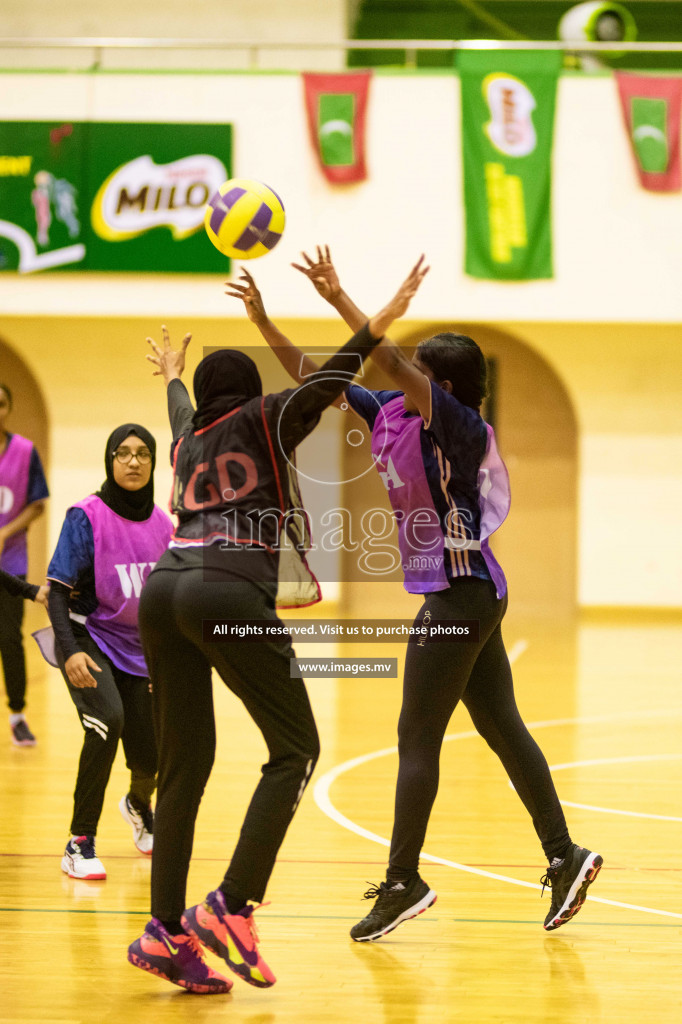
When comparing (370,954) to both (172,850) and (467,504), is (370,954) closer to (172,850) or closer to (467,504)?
(172,850)

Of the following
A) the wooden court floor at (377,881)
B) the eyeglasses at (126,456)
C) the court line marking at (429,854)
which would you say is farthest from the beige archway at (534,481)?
the eyeglasses at (126,456)

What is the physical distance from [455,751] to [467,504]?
3.38 m

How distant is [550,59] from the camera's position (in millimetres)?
12383

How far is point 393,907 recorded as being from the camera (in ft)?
12.1

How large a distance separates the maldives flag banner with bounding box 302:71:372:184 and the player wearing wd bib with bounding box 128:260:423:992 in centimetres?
979

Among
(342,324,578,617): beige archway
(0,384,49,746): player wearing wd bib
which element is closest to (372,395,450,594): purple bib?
(0,384,49,746): player wearing wd bib

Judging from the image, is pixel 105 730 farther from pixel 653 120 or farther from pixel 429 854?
pixel 653 120

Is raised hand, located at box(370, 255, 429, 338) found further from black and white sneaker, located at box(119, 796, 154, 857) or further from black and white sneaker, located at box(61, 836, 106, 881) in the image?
black and white sneaker, located at box(119, 796, 154, 857)

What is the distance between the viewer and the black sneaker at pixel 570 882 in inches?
147

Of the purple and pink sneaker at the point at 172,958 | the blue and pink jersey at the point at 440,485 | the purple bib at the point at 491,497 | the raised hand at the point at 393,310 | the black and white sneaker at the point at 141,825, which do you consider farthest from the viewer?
the black and white sneaker at the point at 141,825

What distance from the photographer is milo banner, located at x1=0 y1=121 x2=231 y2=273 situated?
12.6 meters

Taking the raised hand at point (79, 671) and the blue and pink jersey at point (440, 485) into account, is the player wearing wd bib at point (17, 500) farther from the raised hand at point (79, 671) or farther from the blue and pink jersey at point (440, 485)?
the blue and pink jersey at point (440, 485)

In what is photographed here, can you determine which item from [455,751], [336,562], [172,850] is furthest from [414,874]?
[336,562]

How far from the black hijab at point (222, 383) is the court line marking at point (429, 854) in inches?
86.6
